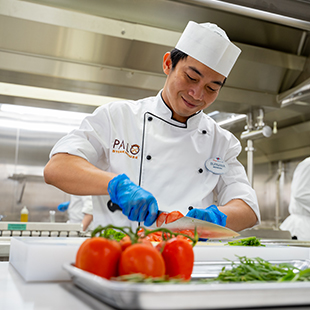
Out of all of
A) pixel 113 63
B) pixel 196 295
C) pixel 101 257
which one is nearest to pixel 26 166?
pixel 113 63

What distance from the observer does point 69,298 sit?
26.6 inches

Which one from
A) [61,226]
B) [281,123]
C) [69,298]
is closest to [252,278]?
[69,298]

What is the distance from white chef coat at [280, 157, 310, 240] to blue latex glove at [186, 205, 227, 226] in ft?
8.47

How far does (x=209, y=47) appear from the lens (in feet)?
5.95

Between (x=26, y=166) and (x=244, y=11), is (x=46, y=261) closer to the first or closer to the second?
(x=244, y=11)

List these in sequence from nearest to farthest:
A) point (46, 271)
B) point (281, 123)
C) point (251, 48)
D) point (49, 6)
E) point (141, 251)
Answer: point (141, 251) < point (46, 271) < point (49, 6) < point (251, 48) < point (281, 123)

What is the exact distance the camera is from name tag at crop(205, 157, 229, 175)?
6.15ft

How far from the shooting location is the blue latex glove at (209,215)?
57.4 inches

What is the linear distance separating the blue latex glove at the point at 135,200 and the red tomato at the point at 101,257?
67 centimetres

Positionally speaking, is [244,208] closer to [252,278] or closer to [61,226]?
[252,278]

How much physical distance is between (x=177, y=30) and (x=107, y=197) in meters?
1.88

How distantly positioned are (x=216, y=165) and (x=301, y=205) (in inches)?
95.9

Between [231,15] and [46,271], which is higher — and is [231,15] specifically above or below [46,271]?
above

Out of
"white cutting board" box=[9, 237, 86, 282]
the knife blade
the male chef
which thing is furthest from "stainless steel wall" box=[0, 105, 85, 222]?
"white cutting board" box=[9, 237, 86, 282]
